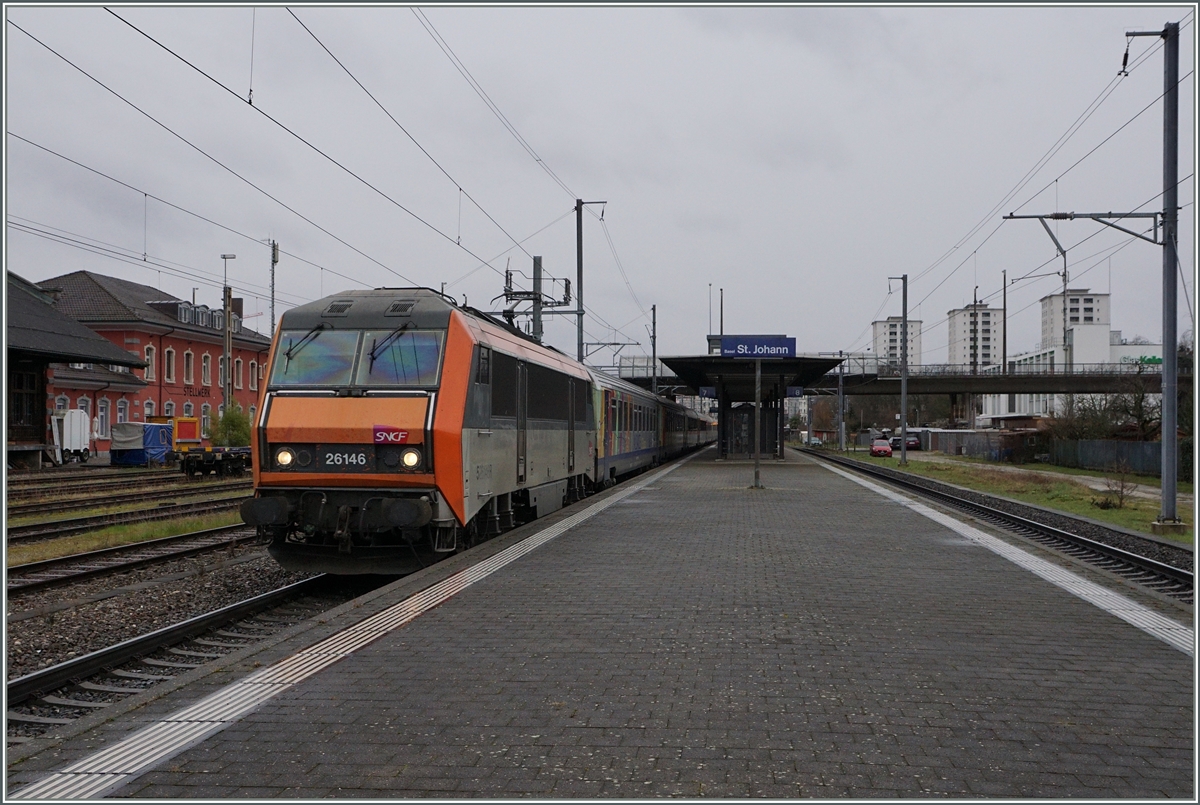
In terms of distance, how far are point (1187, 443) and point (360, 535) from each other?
3066cm

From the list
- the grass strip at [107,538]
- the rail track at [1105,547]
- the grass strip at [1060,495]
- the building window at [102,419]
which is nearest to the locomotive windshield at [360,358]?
the grass strip at [107,538]

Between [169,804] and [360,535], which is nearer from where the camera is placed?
[169,804]

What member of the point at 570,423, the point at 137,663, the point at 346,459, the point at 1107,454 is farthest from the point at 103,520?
the point at 1107,454

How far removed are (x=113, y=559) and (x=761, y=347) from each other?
62.4 ft

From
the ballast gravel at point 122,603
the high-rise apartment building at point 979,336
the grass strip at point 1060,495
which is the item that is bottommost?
the grass strip at point 1060,495

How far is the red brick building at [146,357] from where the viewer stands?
44.6 m

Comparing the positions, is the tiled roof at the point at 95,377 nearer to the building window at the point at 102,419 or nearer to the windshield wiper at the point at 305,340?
the building window at the point at 102,419

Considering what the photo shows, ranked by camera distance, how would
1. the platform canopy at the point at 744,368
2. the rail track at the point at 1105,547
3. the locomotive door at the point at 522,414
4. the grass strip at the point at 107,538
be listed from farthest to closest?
the platform canopy at the point at 744,368
the locomotive door at the point at 522,414
the grass strip at the point at 107,538
the rail track at the point at 1105,547

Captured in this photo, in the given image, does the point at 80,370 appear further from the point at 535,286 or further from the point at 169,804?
the point at 169,804

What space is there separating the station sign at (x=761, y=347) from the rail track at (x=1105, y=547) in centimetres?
655

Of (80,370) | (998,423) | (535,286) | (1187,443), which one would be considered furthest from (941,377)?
(80,370)

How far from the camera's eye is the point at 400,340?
10.3 metres

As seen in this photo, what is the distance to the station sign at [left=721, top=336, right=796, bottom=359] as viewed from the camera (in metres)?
27.3

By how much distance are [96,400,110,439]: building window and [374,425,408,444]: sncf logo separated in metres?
40.9
